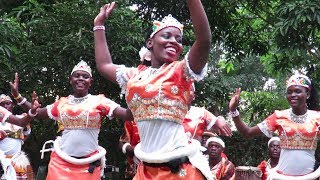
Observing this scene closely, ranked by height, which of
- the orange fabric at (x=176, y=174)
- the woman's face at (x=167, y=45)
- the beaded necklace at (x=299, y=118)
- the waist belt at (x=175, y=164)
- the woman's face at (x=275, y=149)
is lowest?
the woman's face at (x=275, y=149)

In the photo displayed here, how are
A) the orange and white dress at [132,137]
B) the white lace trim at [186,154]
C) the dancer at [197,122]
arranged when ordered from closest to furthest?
the white lace trim at [186,154] → the dancer at [197,122] → the orange and white dress at [132,137]

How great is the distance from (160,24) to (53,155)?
3.55m

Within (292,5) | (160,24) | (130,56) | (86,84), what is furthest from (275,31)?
(160,24)

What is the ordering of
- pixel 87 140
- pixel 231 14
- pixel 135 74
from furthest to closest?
pixel 231 14 → pixel 87 140 → pixel 135 74

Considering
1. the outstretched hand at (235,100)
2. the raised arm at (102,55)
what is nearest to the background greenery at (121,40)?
the outstretched hand at (235,100)

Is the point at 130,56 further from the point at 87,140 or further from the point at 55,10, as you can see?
the point at 87,140

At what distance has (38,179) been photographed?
936cm

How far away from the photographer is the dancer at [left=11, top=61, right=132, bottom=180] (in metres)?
6.68

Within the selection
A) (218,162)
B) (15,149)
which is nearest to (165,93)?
(218,162)

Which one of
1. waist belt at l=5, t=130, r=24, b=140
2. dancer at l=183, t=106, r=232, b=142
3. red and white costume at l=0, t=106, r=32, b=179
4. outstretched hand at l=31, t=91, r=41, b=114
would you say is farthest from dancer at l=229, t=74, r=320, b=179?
waist belt at l=5, t=130, r=24, b=140

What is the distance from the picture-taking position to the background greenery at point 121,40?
9.12 metres

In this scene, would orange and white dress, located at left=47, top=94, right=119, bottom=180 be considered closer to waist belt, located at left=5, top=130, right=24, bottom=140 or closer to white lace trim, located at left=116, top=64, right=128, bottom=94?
white lace trim, located at left=116, top=64, right=128, bottom=94

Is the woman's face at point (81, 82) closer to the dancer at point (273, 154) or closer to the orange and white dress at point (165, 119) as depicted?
the dancer at point (273, 154)

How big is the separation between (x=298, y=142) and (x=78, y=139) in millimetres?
2601
